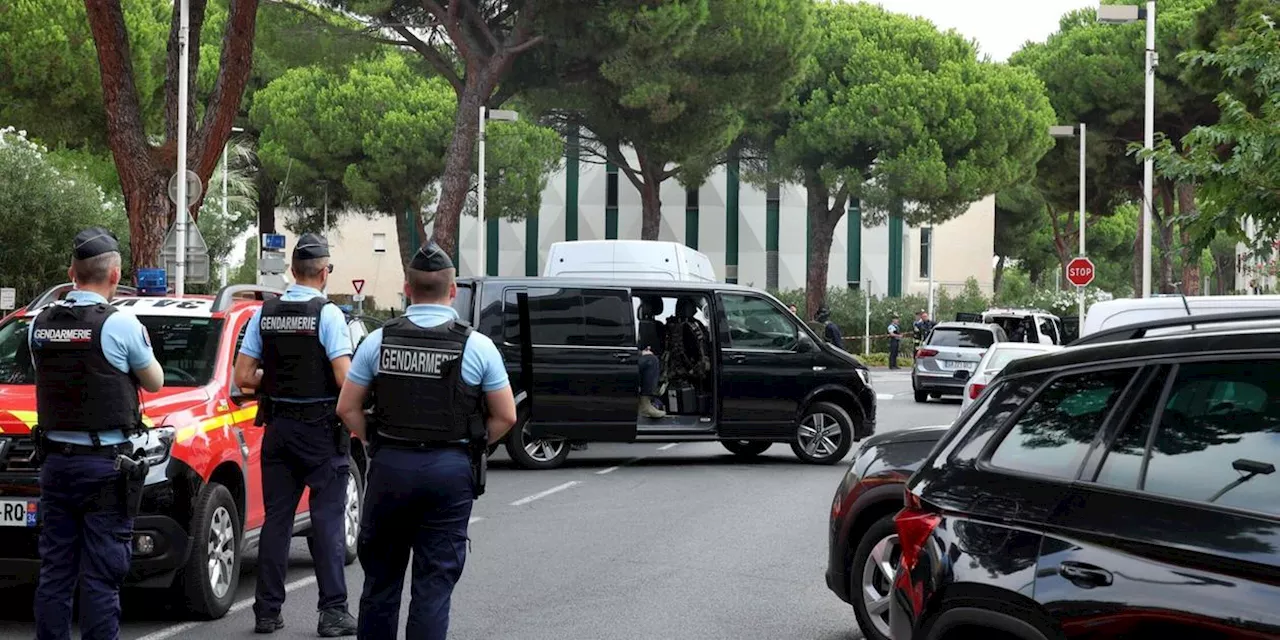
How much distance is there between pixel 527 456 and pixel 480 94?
1625 cm

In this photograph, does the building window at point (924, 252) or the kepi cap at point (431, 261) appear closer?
the kepi cap at point (431, 261)

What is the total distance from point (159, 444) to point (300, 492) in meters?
0.71

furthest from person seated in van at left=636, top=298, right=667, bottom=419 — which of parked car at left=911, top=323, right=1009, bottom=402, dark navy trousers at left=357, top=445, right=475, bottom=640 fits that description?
parked car at left=911, top=323, right=1009, bottom=402

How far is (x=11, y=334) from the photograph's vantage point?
942cm

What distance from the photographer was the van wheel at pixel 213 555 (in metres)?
8.17

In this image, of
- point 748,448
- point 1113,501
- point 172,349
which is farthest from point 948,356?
point 1113,501

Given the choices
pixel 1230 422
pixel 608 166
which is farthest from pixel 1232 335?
pixel 608 166

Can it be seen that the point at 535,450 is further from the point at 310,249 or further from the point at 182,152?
the point at 310,249

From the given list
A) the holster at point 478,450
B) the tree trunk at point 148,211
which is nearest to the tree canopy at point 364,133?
the tree trunk at point 148,211

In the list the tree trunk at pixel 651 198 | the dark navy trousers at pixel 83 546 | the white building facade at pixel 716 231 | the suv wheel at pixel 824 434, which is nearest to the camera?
the dark navy trousers at pixel 83 546

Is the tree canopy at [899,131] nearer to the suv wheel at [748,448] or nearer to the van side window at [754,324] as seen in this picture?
the suv wheel at [748,448]

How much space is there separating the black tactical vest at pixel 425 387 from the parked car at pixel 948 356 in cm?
2483

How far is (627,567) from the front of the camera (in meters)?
10.5

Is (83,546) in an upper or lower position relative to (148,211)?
lower
